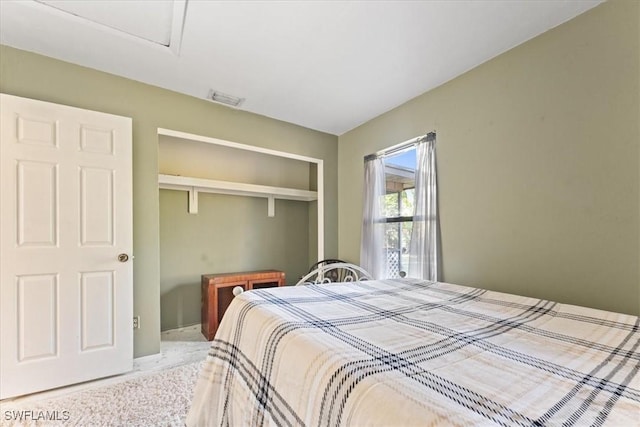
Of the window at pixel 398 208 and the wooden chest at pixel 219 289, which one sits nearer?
the window at pixel 398 208

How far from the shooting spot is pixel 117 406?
1.76 meters

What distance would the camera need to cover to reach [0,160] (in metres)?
1.85

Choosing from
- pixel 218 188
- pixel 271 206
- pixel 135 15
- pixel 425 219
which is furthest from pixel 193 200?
pixel 425 219

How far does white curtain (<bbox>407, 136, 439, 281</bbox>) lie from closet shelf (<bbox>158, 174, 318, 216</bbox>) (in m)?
1.56

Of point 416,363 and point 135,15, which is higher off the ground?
point 135,15

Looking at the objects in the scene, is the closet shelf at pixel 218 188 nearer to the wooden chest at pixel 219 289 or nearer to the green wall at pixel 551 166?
the wooden chest at pixel 219 289

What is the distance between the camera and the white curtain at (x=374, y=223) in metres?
2.93

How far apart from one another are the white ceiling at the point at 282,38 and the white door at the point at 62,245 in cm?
49

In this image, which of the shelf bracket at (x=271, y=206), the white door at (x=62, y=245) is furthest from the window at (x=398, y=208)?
the white door at (x=62, y=245)

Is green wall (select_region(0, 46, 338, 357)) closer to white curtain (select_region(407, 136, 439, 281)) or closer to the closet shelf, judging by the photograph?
the closet shelf

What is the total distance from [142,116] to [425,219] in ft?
8.69

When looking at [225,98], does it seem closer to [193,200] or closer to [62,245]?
[193,200]

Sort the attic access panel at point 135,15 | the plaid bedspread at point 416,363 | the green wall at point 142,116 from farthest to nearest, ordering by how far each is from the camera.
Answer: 1. the green wall at point 142,116
2. the attic access panel at point 135,15
3. the plaid bedspread at point 416,363

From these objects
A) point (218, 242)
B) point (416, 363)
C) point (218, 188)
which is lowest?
point (416, 363)
